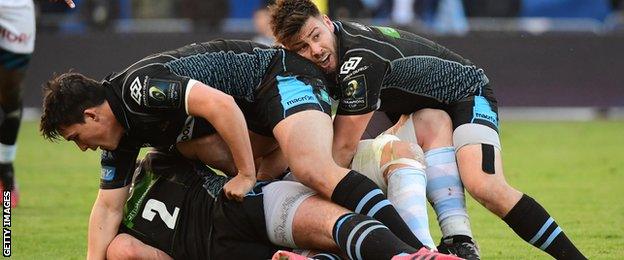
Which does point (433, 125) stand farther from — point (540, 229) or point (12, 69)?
point (12, 69)

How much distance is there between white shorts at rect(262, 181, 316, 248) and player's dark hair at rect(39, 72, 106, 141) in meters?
0.99

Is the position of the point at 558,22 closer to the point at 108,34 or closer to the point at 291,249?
the point at 108,34

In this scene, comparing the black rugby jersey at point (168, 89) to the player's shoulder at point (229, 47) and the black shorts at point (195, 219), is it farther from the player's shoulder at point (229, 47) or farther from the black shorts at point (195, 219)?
the black shorts at point (195, 219)

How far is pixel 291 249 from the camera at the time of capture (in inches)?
245

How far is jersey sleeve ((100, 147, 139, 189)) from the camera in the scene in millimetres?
6617

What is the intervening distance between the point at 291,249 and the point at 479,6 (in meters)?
13.4

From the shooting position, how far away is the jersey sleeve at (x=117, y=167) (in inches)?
261

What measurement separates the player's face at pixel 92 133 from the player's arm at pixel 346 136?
1.15 m

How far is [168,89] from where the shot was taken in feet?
20.2

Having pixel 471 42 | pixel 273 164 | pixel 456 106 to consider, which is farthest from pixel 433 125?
pixel 471 42

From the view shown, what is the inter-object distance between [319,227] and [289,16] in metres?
1.31

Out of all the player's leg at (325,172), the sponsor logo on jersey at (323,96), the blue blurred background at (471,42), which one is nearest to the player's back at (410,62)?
the sponsor logo on jersey at (323,96)

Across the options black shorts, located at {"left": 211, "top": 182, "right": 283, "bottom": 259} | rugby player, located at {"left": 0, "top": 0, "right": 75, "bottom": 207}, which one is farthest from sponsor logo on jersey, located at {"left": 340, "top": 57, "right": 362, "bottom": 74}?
rugby player, located at {"left": 0, "top": 0, "right": 75, "bottom": 207}

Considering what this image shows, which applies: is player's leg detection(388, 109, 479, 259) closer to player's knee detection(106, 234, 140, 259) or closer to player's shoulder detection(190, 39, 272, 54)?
player's shoulder detection(190, 39, 272, 54)
